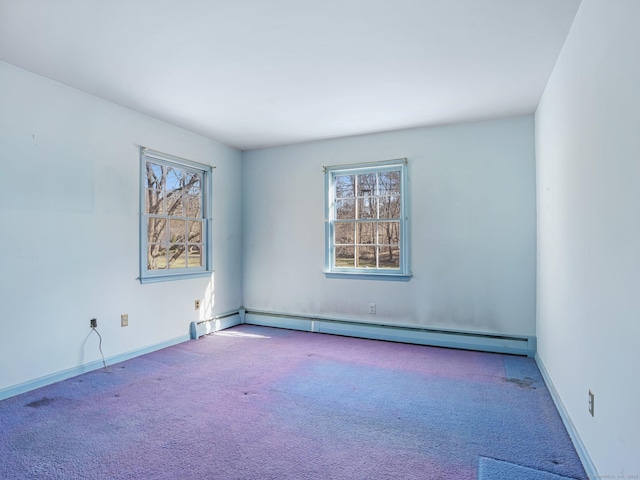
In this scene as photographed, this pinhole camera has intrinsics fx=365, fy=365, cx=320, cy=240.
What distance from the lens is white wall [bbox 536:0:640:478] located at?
4.57 feet

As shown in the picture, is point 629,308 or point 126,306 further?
point 126,306

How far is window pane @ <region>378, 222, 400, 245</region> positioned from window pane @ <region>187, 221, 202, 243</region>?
2301mm

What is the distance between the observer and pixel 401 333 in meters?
4.36

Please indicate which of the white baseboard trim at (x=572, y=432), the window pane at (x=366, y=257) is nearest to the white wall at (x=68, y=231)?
the window pane at (x=366, y=257)

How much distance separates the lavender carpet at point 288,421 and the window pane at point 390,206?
173 centimetres

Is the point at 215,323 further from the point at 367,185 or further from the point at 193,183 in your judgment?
the point at 367,185

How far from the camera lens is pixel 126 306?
144 inches

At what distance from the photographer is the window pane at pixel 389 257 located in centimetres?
449

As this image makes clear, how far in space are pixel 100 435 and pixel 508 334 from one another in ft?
12.3

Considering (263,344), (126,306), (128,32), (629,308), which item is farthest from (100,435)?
(629,308)

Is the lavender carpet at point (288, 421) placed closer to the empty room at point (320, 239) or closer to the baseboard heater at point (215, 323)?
the empty room at point (320, 239)

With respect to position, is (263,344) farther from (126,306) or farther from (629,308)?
(629,308)

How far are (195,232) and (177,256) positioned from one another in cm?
42

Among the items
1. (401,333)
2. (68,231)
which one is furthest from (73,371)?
(401,333)
